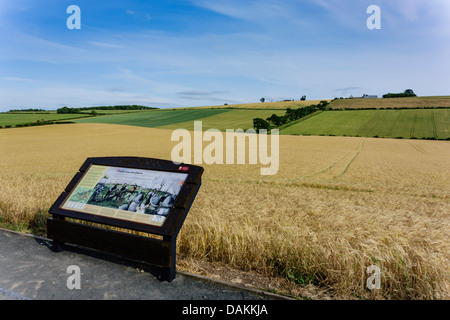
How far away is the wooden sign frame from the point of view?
432 centimetres

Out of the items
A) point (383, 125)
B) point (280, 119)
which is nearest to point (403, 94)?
point (383, 125)

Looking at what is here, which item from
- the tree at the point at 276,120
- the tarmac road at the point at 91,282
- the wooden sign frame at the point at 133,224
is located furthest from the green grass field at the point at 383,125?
the tarmac road at the point at 91,282

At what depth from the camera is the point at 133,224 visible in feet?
14.8

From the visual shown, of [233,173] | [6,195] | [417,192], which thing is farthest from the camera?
[233,173]

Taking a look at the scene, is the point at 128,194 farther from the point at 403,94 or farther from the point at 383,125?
the point at 403,94

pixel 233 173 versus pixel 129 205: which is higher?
pixel 129 205

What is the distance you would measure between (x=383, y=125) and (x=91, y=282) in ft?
236

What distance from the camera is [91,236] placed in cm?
503

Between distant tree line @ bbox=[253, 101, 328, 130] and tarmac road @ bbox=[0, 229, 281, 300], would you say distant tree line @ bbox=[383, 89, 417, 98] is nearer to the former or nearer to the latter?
distant tree line @ bbox=[253, 101, 328, 130]

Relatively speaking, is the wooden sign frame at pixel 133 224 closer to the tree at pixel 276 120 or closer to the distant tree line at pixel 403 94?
the tree at pixel 276 120

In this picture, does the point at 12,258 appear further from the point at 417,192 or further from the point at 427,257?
the point at 417,192

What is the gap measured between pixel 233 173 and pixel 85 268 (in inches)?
621
